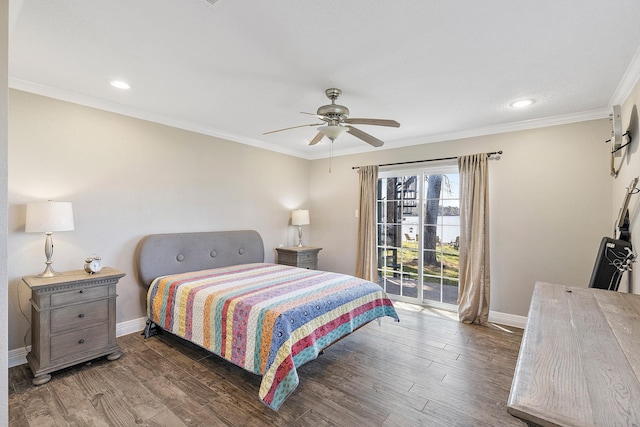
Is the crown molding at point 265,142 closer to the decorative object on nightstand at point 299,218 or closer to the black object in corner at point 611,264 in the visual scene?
the decorative object on nightstand at point 299,218

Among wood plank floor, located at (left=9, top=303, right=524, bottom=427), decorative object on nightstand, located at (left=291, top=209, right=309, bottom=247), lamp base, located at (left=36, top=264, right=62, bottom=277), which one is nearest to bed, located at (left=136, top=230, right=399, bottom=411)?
wood plank floor, located at (left=9, top=303, right=524, bottom=427)

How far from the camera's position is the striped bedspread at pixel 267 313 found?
211cm

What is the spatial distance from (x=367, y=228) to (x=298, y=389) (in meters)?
2.84

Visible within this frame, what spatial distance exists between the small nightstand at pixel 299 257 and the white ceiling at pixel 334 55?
7.14 feet

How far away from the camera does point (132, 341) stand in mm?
3131

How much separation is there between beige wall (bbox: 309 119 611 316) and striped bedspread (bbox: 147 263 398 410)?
1.72 m

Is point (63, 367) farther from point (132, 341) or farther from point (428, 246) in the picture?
point (428, 246)

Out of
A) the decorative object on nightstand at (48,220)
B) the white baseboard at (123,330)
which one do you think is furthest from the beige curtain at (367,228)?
the decorative object on nightstand at (48,220)

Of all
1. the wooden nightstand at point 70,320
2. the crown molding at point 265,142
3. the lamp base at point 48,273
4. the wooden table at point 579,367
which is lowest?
the wooden nightstand at point 70,320

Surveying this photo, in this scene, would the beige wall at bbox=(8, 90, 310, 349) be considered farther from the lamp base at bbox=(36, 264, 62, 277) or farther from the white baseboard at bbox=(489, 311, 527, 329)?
the white baseboard at bbox=(489, 311, 527, 329)

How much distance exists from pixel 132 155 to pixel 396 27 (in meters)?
3.09

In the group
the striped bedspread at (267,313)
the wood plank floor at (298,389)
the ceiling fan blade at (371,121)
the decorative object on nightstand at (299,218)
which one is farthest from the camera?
the decorative object on nightstand at (299,218)

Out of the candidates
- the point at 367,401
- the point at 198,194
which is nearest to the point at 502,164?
the point at 367,401

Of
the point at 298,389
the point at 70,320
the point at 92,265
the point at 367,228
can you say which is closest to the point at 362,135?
the point at 367,228
